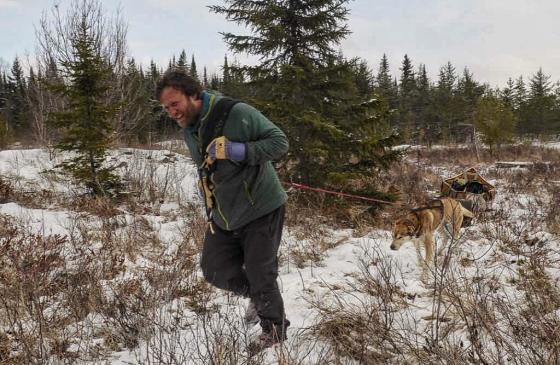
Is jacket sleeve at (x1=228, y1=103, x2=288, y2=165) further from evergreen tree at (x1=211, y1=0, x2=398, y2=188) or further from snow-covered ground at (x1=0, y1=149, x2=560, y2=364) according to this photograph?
evergreen tree at (x1=211, y1=0, x2=398, y2=188)

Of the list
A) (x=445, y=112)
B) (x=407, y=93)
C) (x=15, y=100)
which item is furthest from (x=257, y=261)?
(x=15, y=100)

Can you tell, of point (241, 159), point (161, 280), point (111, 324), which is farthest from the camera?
point (161, 280)

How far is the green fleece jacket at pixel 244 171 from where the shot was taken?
2.35 metres

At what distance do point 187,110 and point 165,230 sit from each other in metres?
4.16

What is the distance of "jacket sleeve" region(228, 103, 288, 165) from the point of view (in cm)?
229

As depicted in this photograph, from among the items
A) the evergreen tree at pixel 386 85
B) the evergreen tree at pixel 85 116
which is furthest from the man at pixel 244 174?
the evergreen tree at pixel 386 85

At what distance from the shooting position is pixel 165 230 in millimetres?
6152

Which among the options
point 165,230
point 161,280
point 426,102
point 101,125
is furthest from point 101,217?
point 426,102

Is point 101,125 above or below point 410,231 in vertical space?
above

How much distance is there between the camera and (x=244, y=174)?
2.39m

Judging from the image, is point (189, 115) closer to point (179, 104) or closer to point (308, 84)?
point (179, 104)

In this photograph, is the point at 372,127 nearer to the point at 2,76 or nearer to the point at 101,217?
the point at 101,217

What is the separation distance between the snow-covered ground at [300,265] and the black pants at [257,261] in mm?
196

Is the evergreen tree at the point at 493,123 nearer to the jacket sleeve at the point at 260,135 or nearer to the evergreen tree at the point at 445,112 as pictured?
the evergreen tree at the point at 445,112
